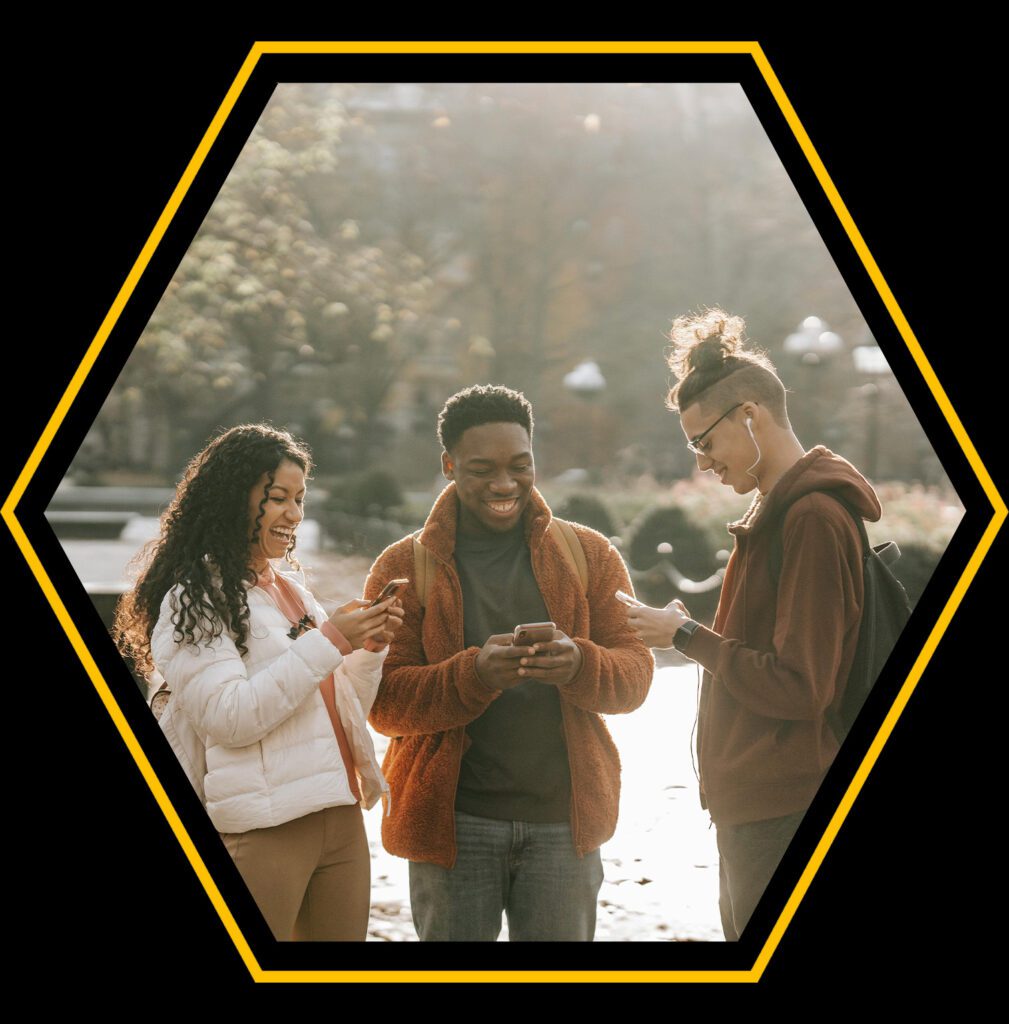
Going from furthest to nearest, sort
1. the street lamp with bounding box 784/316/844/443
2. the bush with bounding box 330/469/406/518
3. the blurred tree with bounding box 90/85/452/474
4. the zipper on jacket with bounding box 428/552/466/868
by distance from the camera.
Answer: the street lamp with bounding box 784/316/844/443, the bush with bounding box 330/469/406/518, the blurred tree with bounding box 90/85/452/474, the zipper on jacket with bounding box 428/552/466/868

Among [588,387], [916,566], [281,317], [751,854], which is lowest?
[751,854]

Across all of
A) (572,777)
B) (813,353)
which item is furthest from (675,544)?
(572,777)

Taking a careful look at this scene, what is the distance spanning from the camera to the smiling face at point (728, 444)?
8.61ft

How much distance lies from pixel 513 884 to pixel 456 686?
530 mm

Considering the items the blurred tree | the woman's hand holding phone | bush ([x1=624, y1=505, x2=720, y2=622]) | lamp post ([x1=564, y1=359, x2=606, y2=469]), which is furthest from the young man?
lamp post ([x1=564, y1=359, x2=606, y2=469])

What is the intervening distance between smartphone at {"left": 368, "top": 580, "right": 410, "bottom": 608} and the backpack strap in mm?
412

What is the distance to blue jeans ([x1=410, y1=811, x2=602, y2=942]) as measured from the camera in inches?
102

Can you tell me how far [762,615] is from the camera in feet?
8.48

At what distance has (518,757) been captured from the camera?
2641mm

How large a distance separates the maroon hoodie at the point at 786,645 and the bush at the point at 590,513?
26.5ft

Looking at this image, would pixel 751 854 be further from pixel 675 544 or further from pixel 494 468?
pixel 675 544

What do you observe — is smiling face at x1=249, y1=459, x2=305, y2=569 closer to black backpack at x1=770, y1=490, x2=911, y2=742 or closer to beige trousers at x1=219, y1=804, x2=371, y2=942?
beige trousers at x1=219, y1=804, x2=371, y2=942

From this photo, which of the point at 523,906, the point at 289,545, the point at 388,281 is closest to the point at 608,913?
the point at 523,906

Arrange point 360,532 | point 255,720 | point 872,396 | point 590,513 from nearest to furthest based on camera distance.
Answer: point 255,720, point 590,513, point 360,532, point 872,396
